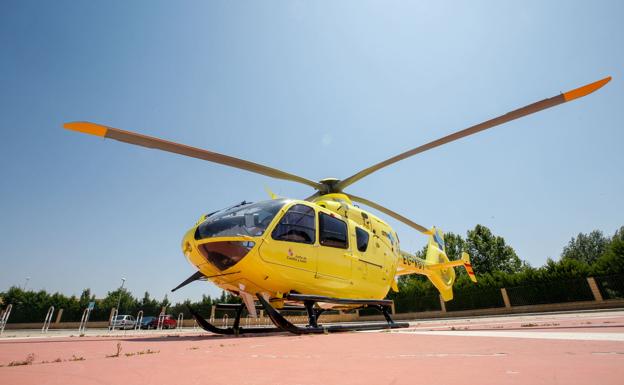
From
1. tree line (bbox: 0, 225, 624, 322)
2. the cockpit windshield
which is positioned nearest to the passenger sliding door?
the cockpit windshield

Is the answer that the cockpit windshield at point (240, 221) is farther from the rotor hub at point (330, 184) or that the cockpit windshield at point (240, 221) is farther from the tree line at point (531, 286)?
the tree line at point (531, 286)

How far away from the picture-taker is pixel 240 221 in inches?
233

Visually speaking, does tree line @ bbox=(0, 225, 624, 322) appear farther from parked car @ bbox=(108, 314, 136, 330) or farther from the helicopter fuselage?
the helicopter fuselage

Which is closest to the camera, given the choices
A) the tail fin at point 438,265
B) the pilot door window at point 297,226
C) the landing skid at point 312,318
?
the landing skid at point 312,318

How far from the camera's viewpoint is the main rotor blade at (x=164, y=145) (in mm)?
4697

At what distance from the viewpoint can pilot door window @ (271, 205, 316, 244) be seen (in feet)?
20.3

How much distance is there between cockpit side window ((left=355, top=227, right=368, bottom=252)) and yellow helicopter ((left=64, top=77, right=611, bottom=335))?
3 centimetres

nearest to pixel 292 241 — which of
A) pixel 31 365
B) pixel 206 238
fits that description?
pixel 206 238

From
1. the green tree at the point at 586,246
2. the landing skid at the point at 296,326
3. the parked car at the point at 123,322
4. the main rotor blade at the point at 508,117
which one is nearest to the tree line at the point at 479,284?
the parked car at the point at 123,322

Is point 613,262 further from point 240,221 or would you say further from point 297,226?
point 240,221

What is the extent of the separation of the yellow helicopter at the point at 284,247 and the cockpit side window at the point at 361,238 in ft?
0.09

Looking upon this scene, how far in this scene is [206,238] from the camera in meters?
5.79

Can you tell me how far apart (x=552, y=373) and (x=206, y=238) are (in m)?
5.42

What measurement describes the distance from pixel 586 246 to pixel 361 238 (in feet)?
352
